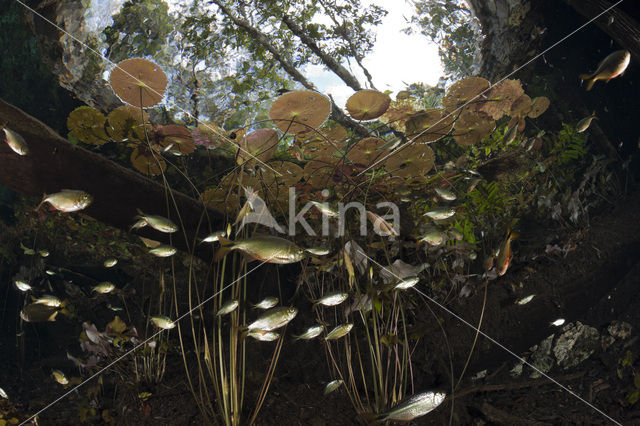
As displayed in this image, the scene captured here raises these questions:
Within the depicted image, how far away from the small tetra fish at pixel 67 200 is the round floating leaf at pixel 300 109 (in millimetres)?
1198

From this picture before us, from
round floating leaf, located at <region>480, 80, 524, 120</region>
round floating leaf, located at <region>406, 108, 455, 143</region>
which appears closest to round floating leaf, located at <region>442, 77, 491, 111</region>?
round floating leaf, located at <region>406, 108, 455, 143</region>

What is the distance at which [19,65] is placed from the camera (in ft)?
21.2

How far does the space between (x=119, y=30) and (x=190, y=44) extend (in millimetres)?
1106

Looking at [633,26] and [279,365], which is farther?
[633,26]

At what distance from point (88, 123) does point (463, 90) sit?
3.10 metres

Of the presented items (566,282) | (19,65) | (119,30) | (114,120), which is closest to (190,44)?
(119,30)

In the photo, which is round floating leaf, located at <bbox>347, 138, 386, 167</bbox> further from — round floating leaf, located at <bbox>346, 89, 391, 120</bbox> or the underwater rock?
the underwater rock

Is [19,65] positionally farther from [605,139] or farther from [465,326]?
[605,139]

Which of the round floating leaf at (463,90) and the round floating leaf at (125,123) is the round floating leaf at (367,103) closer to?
the round floating leaf at (463,90)

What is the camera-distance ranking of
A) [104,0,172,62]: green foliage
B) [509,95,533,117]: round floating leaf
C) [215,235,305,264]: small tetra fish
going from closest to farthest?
[215,235,305,264]: small tetra fish → [509,95,533,117]: round floating leaf → [104,0,172,62]: green foliage

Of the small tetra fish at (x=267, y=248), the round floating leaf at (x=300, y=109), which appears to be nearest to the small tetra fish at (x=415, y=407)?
the small tetra fish at (x=267, y=248)

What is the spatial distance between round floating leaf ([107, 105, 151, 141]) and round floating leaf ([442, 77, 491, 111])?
2556 millimetres

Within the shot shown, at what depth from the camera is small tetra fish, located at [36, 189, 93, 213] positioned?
1.68 metres

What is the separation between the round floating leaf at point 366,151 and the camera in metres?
2.81
